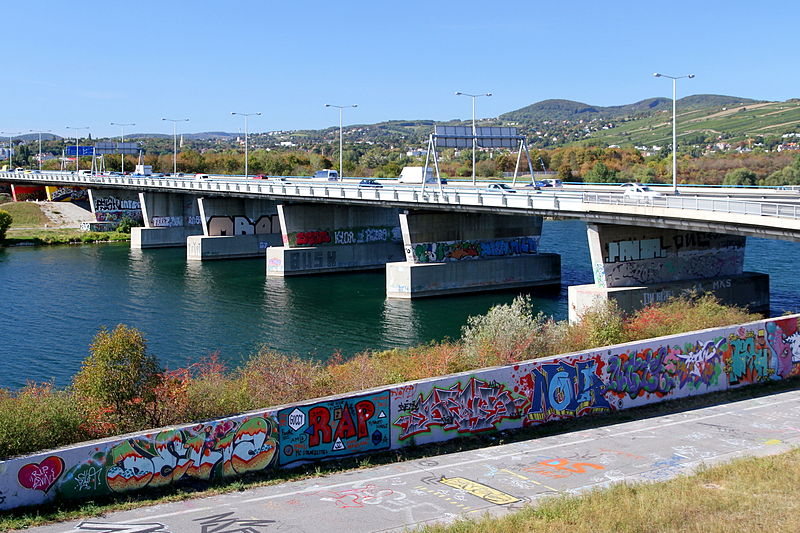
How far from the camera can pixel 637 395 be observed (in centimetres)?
2817

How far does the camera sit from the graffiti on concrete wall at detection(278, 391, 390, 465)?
72.8 ft

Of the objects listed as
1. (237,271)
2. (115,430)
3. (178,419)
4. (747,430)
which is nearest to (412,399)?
(178,419)

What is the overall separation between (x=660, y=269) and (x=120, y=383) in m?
42.4

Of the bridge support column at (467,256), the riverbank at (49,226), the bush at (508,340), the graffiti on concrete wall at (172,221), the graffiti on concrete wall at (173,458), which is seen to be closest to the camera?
the graffiti on concrete wall at (173,458)

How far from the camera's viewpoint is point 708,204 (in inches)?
1885

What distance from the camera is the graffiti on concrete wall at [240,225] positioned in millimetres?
101125

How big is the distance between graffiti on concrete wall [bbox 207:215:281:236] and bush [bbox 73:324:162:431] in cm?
7910

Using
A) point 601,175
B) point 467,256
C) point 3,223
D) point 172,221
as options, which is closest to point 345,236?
point 467,256

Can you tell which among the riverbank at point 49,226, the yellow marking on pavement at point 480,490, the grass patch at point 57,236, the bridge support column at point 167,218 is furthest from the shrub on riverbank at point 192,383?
the riverbank at point 49,226

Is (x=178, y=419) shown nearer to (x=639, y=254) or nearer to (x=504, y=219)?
(x=639, y=254)

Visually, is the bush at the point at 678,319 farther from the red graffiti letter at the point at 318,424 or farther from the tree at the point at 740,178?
the tree at the point at 740,178

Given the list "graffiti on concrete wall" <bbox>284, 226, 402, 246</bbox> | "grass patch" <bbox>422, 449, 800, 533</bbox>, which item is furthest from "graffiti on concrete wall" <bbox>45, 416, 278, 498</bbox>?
"graffiti on concrete wall" <bbox>284, 226, 402, 246</bbox>

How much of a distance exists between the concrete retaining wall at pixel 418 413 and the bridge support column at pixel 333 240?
58.3 meters

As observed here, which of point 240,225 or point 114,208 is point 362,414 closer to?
point 240,225
